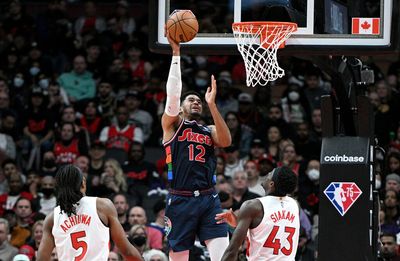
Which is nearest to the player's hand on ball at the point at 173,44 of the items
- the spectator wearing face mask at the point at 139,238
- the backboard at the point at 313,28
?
the backboard at the point at 313,28

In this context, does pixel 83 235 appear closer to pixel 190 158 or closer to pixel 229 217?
pixel 229 217

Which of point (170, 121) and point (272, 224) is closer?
point (272, 224)

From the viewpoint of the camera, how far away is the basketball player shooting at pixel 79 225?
8.06 meters

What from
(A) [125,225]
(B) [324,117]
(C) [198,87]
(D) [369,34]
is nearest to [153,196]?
(A) [125,225]

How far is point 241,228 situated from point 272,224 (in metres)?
0.26

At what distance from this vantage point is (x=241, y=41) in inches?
373

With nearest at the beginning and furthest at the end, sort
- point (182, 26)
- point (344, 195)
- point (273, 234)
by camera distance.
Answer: point (273, 234) < point (182, 26) < point (344, 195)

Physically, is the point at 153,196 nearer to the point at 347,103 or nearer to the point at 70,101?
the point at 70,101

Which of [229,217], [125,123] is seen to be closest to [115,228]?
[229,217]

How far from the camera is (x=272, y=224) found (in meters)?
8.38

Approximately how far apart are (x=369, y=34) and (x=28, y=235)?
6.02m

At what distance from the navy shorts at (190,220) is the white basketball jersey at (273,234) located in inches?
31.3

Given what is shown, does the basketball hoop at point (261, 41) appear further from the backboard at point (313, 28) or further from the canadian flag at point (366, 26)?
the canadian flag at point (366, 26)

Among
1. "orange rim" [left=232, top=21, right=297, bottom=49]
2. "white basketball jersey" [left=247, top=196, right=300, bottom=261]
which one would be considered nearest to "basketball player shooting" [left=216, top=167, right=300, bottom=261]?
"white basketball jersey" [left=247, top=196, right=300, bottom=261]
